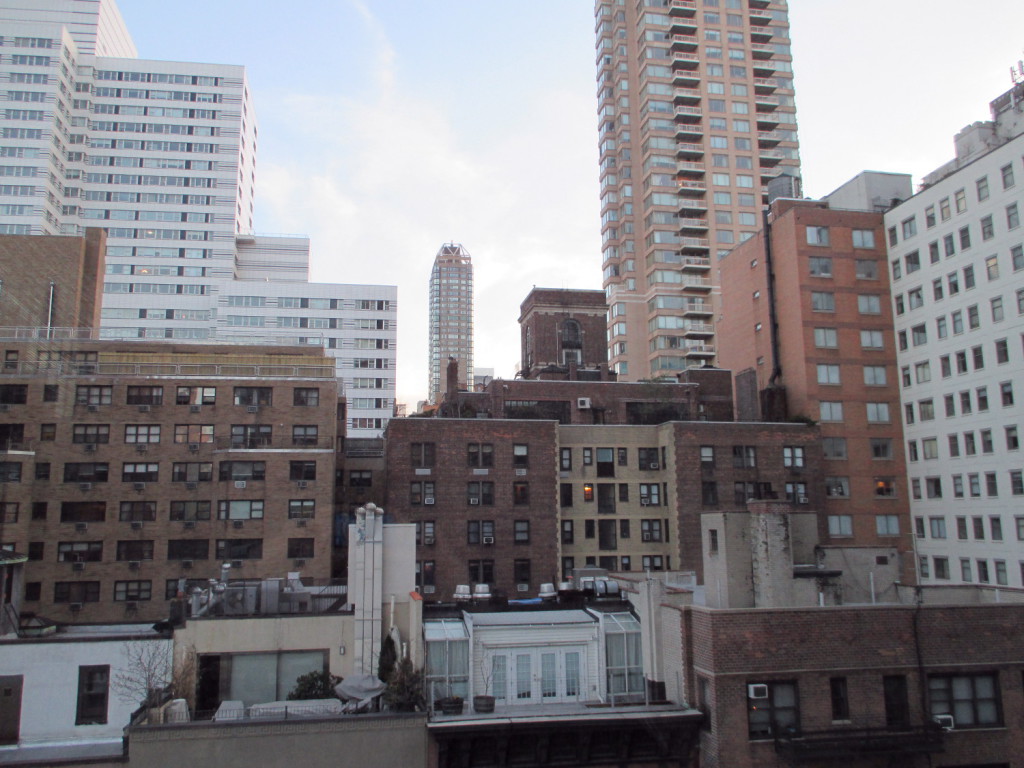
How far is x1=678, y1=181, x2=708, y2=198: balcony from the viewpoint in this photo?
10988cm

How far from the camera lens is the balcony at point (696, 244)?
108 meters

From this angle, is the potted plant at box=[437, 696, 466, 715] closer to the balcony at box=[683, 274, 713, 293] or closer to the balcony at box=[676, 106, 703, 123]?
the balcony at box=[683, 274, 713, 293]

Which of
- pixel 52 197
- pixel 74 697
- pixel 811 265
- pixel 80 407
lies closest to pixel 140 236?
pixel 52 197

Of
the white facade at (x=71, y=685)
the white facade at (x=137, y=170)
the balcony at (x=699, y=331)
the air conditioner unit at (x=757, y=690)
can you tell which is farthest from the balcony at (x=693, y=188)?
the white facade at (x=71, y=685)

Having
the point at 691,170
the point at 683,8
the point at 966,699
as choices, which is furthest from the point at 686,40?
the point at 966,699

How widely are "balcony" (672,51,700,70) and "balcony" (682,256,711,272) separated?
27696 millimetres

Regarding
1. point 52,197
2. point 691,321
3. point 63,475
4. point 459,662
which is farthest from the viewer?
point 52,197

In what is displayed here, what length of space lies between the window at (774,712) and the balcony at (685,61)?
103 m

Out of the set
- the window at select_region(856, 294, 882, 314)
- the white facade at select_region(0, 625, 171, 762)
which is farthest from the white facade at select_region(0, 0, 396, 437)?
the white facade at select_region(0, 625, 171, 762)

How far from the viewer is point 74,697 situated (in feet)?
92.4

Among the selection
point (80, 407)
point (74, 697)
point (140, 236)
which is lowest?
point (74, 697)

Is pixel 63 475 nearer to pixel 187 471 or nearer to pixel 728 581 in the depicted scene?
pixel 187 471

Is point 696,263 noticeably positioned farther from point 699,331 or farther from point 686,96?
point 686,96

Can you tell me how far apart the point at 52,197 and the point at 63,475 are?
89853 millimetres
